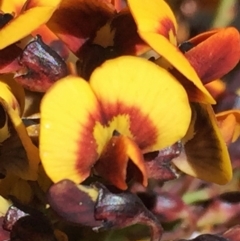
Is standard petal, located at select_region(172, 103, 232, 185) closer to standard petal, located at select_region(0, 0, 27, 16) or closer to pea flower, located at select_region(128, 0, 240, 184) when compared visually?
pea flower, located at select_region(128, 0, 240, 184)

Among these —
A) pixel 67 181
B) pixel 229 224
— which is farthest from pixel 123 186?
pixel 229 224

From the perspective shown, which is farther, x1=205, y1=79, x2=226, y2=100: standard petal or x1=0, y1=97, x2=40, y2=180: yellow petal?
x1=205, y1=79, x2=226, y2=100: standard petal

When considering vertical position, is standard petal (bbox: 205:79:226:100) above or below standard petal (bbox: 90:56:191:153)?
below

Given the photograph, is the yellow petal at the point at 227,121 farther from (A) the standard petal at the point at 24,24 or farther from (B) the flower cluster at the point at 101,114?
(A) the standard petal at the point at 24,24

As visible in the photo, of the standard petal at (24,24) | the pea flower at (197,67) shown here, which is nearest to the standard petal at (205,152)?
the pea flower at (197,67)

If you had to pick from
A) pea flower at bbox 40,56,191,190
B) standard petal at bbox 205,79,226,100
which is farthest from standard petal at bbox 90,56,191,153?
standard petal at bbox 205,79,226,100

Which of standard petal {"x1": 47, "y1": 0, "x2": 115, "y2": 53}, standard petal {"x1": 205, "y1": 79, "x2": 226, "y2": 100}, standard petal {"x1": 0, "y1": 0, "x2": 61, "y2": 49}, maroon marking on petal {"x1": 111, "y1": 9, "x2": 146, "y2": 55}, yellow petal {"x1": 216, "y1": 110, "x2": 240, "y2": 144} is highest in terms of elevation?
standard petal {"x1": 0, "y1": 0, "x2": 61, "y2": 49}

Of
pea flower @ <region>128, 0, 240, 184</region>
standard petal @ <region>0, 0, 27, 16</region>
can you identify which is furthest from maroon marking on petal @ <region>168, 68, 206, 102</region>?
standard petal @ <region>0, 0, 27, 16</region>
